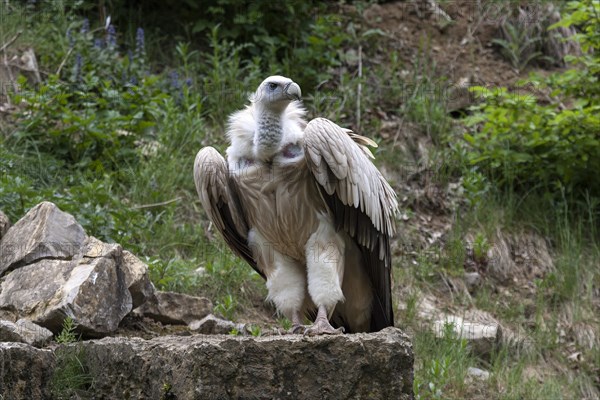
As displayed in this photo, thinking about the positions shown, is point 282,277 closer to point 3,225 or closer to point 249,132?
point 249,132

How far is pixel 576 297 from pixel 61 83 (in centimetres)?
486

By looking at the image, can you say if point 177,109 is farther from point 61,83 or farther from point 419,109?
point 419,109

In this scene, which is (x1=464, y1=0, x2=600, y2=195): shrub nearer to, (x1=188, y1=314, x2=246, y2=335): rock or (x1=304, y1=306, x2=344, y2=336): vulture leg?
(x1=188, y1=314, x2=246, y2=335): rock

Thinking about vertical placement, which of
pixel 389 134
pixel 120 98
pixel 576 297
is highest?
pixel 120 98

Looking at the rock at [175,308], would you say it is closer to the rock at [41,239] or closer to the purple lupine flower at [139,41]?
the rock at [41,239]

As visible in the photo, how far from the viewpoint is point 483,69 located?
10.1 m

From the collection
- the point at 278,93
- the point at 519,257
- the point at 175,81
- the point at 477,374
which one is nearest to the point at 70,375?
the point at 278,93

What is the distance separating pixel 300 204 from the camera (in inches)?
200

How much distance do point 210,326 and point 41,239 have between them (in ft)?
3.69

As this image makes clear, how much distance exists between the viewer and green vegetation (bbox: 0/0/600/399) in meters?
7.00

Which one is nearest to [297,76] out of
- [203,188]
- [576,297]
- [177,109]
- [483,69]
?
[177,109]

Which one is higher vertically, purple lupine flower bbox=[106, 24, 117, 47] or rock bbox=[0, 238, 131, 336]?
purple lupine flower bbox=[106, 24, 117, 47]

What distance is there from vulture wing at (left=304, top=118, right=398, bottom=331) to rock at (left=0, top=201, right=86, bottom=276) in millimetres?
1517

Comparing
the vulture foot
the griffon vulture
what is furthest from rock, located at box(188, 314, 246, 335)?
the vulture foot
